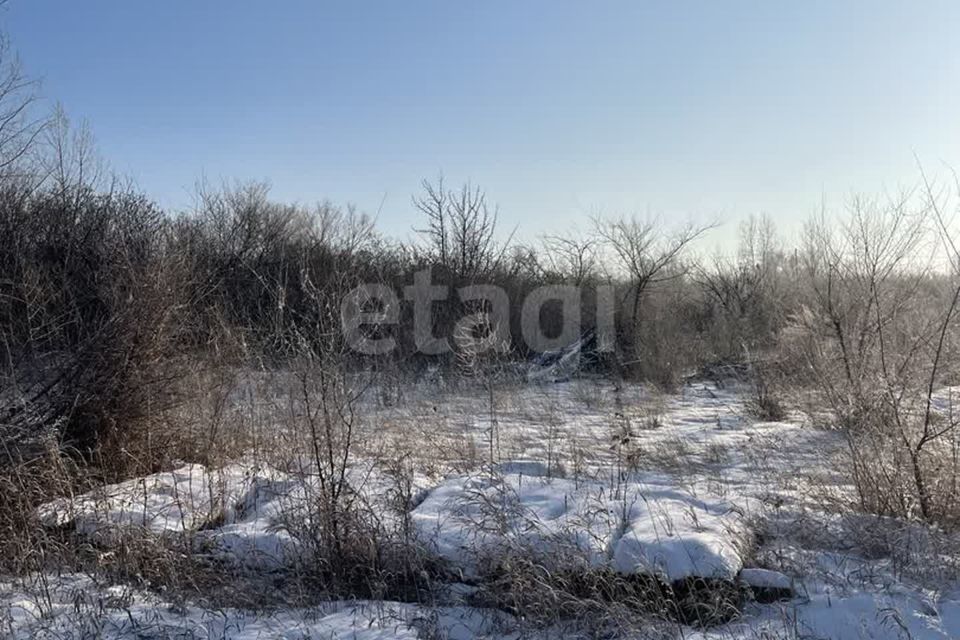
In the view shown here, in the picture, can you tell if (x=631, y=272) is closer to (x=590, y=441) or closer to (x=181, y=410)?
(x=590, y=441)

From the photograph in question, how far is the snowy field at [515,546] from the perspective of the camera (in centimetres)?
304

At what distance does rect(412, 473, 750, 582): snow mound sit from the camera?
11.2ft

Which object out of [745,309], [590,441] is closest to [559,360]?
[590,441]

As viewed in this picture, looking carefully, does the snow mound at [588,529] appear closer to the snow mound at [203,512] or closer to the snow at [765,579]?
the snow at [765,579]

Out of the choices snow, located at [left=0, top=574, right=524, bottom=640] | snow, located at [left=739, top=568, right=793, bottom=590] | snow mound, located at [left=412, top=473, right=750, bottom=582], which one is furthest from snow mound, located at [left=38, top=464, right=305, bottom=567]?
snow, located at [left=739, top=568, right=793, bottom=590]

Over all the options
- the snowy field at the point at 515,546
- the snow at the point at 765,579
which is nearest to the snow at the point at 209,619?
the snowy field at the point at 515,546

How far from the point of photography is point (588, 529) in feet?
12.0

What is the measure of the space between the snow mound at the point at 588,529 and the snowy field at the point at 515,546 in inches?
0.5

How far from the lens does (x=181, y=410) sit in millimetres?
5883

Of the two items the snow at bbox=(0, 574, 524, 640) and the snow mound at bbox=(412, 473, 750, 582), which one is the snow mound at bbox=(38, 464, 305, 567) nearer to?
the snow at bbox=(0, 574, 524, 640)

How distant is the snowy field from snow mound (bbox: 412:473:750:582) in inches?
0.5

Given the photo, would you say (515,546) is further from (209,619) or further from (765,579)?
(209,619)

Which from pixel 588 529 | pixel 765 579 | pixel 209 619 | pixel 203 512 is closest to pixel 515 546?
pixel 588 529

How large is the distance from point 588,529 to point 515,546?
448 millimetres
